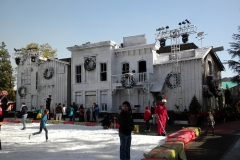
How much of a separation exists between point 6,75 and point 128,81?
29912 millimetres

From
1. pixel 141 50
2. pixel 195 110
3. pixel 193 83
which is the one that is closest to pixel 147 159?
Result: pixel 195 110

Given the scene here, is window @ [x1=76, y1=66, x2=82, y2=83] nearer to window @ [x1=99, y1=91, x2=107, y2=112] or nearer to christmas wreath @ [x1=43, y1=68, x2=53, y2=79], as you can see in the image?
window @ [x1=99, y1=91, x2=107, y2=112]

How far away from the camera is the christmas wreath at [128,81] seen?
21.9 metres

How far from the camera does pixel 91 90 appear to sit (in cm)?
2505

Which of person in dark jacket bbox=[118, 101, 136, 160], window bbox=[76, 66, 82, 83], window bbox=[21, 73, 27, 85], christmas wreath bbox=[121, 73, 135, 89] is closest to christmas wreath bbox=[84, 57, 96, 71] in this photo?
window bbox=[76, 66, 82, 83]

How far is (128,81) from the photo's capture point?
72.4 ft

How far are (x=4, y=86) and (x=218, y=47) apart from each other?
118ft

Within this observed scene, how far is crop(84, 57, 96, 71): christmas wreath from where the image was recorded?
24922 mm

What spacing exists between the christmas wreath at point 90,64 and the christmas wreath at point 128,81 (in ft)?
13.9

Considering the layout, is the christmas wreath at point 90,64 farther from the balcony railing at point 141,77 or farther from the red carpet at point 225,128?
the red carpet at point 225,128

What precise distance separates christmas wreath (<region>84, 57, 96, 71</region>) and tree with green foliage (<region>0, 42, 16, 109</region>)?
78.3 feet

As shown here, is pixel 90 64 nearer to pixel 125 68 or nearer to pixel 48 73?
pixel 125 68

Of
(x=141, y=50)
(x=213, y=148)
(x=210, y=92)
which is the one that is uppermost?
(x=141, y=50)

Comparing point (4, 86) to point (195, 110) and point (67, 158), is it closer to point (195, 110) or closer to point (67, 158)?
point (195, 110)
